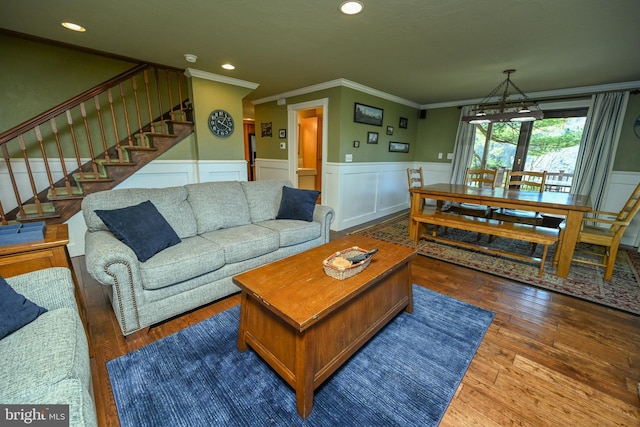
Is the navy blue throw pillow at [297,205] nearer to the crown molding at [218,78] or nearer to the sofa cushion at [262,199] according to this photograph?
the sofa cushion at [262,199]

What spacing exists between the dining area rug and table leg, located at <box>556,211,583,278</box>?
0.11 metres

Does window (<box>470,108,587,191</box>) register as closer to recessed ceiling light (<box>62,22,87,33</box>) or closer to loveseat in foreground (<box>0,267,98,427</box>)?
recessed ceiling light (<box>62,22,87,33</box>)

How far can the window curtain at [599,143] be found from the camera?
3742mm

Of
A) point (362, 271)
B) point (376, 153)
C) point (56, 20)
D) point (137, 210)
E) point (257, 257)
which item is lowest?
point (257, 257)

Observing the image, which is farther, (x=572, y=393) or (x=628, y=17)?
(x=628, y=17)

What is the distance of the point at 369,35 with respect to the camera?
2.39 m

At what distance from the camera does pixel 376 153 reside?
16.0ft

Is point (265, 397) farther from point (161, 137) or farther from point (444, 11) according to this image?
point (161, 137)

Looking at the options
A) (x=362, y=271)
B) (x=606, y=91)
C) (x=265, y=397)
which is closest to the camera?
(x=265, y=397)

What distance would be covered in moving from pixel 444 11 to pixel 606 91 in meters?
3.72

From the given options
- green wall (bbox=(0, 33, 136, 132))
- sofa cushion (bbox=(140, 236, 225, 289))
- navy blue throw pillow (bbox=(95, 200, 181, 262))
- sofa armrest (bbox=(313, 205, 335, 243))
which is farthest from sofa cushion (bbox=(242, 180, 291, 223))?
green wall (bbox=(0, 33, 136, 132))

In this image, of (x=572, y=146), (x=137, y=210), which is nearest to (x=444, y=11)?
(x=137, y=210)

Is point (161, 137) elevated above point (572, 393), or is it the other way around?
point (161, 137)

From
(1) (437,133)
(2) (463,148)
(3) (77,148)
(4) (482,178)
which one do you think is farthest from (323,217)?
(1) (437,133)
